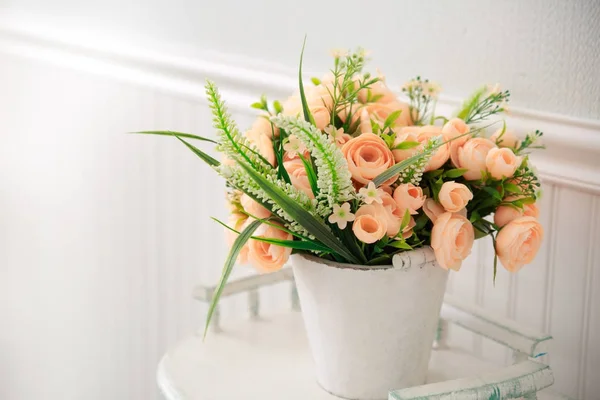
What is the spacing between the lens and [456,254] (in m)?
0.83

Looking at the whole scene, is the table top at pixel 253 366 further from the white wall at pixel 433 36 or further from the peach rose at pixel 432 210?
the white wall at pixel 433 36

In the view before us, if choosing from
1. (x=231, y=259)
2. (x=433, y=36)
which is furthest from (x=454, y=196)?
(x=433, y=36)

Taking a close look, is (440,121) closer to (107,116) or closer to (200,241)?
(200,241)

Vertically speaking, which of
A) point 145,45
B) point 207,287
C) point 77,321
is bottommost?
point 77,321

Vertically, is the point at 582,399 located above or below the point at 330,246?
below

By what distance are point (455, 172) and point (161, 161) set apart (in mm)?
986

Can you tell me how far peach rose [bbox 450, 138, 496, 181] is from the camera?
85cm

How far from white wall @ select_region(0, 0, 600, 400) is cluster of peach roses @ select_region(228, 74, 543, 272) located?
22 centimetres

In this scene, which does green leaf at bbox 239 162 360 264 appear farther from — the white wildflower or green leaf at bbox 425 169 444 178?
green leaf at bbox 425 169 444 178

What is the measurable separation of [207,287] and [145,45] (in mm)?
765

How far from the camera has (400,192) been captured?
2.72 feet

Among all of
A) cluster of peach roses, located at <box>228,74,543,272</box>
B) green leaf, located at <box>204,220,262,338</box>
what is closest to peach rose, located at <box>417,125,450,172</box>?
cluster of peach roses, located at <box>228,74,543,272</box>

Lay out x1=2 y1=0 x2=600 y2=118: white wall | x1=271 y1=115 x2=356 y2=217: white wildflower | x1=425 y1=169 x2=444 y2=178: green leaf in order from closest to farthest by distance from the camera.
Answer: x1=271 y1=115 x2=356 y2=217: white wildflower < x1=425 y1=169 x2=444 y2=178: green leaf < x1=2 y1=0 x2=600 y2=118: white wall

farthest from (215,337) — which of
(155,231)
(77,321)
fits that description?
(77,321)
